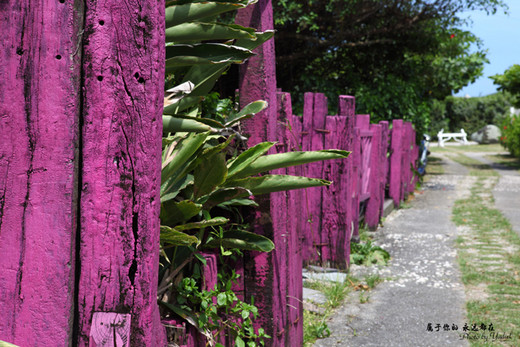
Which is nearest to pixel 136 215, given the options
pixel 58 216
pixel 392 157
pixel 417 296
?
pixel 58 216

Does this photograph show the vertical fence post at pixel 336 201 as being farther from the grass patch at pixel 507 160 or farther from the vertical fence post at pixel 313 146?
the grass patch at pixel 507 160

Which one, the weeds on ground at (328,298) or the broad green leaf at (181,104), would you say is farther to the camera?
the weeds on ground at (328,298)

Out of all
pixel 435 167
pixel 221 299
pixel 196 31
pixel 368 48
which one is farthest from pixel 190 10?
pixel 435 167

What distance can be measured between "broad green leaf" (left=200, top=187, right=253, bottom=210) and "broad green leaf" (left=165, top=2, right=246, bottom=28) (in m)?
0.67

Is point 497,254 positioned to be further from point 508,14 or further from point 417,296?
point 508,14

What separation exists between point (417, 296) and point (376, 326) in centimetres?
92

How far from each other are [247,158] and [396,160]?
7.37m

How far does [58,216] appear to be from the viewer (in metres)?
1.47

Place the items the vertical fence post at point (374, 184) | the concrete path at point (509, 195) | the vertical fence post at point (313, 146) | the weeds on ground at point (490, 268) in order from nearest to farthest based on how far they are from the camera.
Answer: the weeds on ground at point (490, 268), the vertical fence post at point (313, 146), the vertical fence post at point (374, 184), the concrete path at point (509, 195)

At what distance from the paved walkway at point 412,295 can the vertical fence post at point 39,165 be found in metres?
2.59

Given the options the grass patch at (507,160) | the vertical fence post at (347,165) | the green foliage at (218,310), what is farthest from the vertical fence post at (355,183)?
the grass patch at (507,160)

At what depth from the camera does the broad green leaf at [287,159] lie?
216cm

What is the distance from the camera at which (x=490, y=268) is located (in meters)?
5.86

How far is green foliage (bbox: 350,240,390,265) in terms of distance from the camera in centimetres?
594
